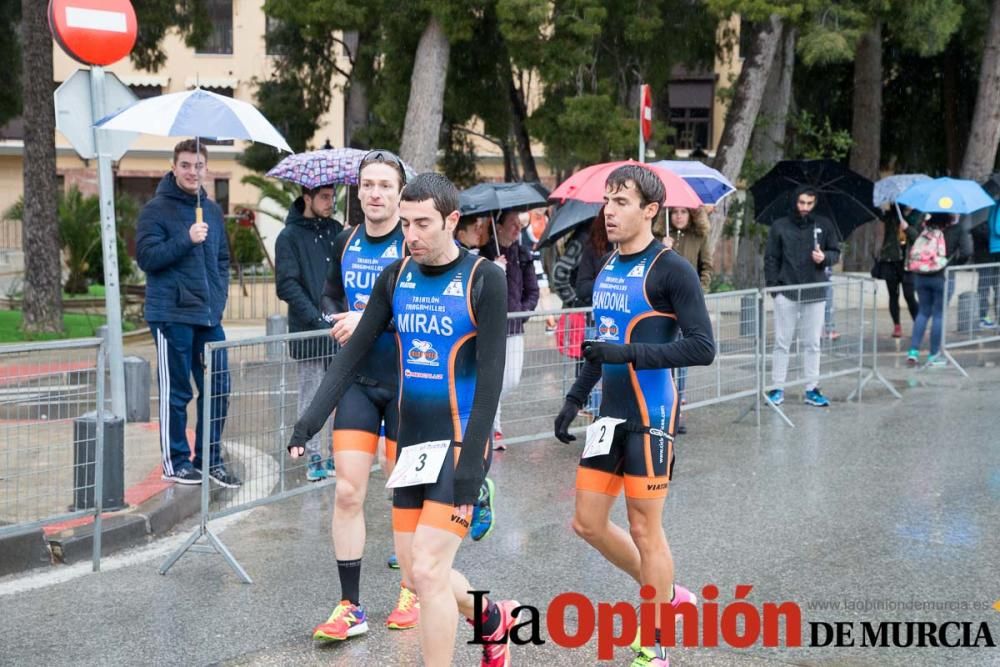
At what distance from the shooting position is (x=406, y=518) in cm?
469

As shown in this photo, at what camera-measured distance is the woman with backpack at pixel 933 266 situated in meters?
14.0

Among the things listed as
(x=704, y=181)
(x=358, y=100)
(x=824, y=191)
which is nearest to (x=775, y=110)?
(x=358, y=100)

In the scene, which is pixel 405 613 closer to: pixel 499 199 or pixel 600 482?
pixel 600 482

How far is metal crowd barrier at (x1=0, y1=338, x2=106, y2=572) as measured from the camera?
19.7ft

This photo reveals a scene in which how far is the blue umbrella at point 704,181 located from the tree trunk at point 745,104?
7871 millimetres

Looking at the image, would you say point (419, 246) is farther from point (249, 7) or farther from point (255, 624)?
point (249, 7)

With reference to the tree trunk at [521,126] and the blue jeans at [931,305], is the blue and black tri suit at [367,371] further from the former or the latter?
the tree trunk at [521,126]

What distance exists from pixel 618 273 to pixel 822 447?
5.14 meters

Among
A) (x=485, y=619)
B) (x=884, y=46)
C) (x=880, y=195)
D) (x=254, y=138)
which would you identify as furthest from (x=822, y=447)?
(x=884, y=46)

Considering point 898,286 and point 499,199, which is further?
point 898,286

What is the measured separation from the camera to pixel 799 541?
7.21 m

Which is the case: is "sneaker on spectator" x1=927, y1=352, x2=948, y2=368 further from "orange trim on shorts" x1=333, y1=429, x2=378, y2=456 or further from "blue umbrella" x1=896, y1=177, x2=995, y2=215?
"orange trim on shorts" x1=333, y1=429, x2=378, y2=456

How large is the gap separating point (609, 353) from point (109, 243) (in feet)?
14.6

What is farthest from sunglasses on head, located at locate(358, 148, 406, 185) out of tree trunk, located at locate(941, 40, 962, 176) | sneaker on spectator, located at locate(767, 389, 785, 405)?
tree trunk, located at locate(941, 40, 962, 176)
